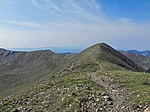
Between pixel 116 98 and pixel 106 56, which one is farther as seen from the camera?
pixel 106 56

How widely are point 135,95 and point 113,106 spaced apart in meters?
2.96

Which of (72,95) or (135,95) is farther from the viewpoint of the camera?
(72,95)

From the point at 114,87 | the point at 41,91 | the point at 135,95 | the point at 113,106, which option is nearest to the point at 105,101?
the point at 113,106

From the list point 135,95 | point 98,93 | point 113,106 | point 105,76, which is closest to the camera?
point 113,106

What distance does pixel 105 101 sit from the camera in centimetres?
2270

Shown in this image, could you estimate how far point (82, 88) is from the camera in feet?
92.9

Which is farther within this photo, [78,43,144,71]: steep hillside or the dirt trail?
[78,43,144,71]: steep hillside

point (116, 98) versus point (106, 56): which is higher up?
point (106, 56)

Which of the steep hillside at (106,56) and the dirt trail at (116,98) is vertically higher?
the steep hillside at (106,56)

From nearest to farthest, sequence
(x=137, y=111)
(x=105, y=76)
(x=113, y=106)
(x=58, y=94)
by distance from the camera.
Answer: (x=137, y=111) < (x=113, y=106) < (x=58, y=94) < (x=105, y=76)

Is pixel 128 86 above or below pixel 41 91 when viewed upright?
above

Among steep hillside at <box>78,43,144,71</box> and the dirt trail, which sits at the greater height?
steep hillside at <box>78,43,144,71</box>

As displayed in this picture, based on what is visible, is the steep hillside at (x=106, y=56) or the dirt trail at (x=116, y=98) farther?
the steep hillside at (x=106, y=56)

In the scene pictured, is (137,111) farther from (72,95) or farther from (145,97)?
(72,95)
